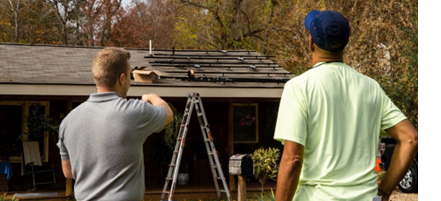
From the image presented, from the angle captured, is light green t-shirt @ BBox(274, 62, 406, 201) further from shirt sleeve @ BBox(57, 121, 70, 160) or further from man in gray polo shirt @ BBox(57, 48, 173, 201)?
shirt sleeve @ BBox(57, 121, 70, 160)

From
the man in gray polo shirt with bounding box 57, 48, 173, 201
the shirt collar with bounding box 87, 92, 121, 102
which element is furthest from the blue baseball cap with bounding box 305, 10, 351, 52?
the shirt collar with bounding box 87, 92, 121, 102

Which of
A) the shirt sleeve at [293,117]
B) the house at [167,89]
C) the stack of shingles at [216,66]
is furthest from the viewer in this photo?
the stack of shingles at [216,66]

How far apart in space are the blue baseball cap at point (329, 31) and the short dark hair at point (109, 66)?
0.90m

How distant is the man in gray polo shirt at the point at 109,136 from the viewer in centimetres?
257

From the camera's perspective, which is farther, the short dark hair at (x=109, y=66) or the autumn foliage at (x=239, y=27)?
the autumn foliage at (x=239, y=27)

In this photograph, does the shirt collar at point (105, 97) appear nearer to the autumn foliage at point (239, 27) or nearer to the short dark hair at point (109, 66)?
the short dark hair at point (109, 66)

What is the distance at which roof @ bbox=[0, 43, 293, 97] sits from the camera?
11.2 meters

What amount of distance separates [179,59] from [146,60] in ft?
2.83

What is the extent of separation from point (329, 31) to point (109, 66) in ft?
3.30

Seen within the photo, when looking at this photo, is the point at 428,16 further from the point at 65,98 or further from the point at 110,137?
the point at 65,98

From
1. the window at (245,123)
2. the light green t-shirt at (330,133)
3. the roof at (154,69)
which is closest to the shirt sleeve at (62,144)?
the light green t-shirt at (330,133)

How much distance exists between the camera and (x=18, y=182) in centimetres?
1284

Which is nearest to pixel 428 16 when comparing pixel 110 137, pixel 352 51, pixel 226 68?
pixel 110 137

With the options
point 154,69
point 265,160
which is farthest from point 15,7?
point 265,160
